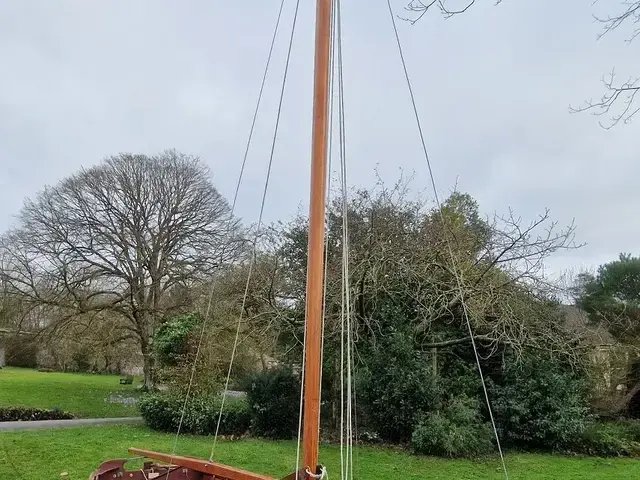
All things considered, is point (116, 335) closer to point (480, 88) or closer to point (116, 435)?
point (116, 435)

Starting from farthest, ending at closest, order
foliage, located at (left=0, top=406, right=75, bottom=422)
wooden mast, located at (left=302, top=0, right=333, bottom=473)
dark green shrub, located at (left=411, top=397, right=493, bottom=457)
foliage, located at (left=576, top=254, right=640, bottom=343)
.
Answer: foliage, located at (left=0, top=406, right=75, bottom=422)
foliage, located at (left=576, top=254, right=640, bottom=343)
dark green shrub, located at (left=411, top=397, right=493, bottom=457)
wooden mast, located at (left=302, top=0, right=333, bottom=473)

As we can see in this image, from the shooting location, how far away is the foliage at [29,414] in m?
10.6

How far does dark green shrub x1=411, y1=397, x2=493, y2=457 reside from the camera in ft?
22.4

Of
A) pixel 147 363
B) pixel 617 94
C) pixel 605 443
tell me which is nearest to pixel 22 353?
pixel 147 363

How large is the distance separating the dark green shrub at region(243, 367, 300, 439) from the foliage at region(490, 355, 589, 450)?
10.5ft

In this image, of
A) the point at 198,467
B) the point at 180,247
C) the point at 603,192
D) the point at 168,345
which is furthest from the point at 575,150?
the point at 180,247

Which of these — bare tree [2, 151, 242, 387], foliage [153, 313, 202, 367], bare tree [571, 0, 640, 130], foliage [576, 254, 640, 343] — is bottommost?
foliage [153, 313, 202, 367]

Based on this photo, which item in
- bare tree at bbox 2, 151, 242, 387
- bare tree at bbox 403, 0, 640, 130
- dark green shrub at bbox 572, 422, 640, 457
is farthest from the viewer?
bare tree at bbox 2, 151, 242, 387

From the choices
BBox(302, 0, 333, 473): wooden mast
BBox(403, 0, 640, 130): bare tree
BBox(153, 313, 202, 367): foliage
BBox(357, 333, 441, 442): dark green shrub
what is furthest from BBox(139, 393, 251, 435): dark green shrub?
BBox(403, 0, 640, 130): bare tree

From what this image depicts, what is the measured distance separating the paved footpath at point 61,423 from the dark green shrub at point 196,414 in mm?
1487

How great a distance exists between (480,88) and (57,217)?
1155cm

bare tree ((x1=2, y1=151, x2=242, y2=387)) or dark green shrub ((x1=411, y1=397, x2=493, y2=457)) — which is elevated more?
bare tree ((x1=2, y1=151, x2=242, y2=387))

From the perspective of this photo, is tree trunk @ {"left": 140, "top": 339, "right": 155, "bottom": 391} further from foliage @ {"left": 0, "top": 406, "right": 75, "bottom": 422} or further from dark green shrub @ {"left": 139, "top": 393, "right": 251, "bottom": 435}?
dark green shrub @ {"left": 139, "top": 393, "right": 251, "bottom": 435}

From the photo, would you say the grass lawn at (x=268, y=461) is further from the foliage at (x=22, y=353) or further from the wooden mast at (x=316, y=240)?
the foliage at (x=22, y=353)
